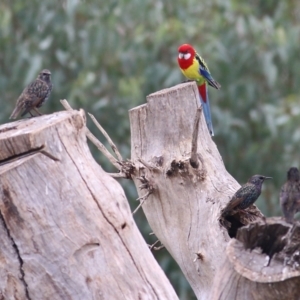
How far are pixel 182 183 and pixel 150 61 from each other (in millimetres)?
5016

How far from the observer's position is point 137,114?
455 centimetres

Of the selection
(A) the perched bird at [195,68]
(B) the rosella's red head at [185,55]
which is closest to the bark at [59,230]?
(A) the perched bird at [195,68]

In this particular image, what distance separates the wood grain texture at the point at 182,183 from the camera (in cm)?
421

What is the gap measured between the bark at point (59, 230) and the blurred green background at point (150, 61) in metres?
5.45

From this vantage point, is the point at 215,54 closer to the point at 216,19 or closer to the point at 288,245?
the point at 216,19

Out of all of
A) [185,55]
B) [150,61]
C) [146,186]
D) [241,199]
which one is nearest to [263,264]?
[241,199]

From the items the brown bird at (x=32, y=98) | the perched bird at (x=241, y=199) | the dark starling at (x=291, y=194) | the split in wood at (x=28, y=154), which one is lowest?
the perched bird at (x=241, y=199)

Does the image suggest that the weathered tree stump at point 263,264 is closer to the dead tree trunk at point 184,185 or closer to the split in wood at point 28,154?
the split in wood at point 28,154

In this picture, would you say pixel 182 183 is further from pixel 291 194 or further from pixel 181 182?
pixel 291 194

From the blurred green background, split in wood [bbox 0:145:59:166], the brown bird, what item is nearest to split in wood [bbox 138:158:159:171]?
the brown bird

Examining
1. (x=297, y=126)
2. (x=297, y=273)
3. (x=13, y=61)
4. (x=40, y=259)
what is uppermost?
(x=13, y=61)

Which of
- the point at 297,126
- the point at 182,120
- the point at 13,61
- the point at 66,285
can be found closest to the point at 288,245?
the point at 66,285

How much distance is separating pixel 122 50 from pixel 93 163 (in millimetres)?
5884

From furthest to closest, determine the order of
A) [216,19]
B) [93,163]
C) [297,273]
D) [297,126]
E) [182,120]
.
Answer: [216,19]
[297,126]
[182,120]
[93,163]
[297,273]
